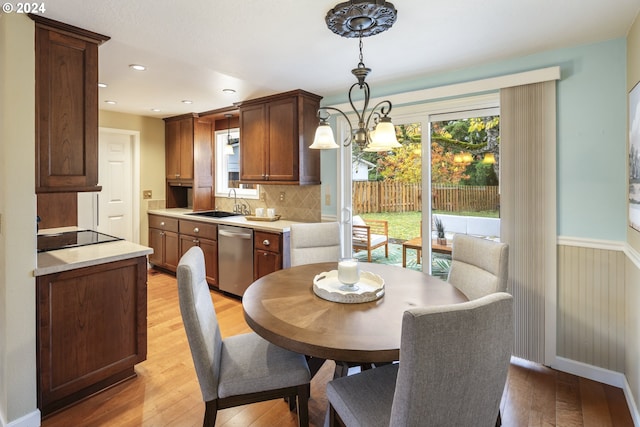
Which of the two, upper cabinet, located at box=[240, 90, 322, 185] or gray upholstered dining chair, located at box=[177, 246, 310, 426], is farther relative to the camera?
upper cabinet, located at box=[240, 90, 322, 185]

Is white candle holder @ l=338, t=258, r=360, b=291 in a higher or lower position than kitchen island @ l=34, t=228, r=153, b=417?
higher

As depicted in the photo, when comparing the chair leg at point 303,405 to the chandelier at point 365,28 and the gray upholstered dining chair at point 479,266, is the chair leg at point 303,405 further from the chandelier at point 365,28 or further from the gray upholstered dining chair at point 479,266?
the chandelier at point 365,28

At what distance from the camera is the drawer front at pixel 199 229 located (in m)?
4.03

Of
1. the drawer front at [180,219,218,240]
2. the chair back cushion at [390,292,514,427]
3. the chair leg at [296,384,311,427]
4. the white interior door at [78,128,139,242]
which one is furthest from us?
the white interior door at [78,128,139,242]

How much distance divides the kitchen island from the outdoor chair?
2061 mm

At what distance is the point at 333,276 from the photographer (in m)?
1.98

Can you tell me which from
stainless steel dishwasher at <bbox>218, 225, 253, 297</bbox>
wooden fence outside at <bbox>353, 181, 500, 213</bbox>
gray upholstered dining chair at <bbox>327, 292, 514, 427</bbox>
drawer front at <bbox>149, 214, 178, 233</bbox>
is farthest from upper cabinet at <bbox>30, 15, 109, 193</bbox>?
drawer front at <bbox>149, 214, 178, 233</bbox>

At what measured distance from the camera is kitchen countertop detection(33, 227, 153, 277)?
1.91m

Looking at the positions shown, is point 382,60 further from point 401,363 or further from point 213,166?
point 213,166

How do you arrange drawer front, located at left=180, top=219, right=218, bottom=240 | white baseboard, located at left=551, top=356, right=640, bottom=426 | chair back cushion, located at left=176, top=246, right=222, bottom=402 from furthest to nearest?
drawer front, located at left=180, top=219, right=218, bottom=240 → white baseboard, located at left=551, top=356, right=640, bottom=426 → chair back cushion, located at left=176, top=246, right=222, bottom=402

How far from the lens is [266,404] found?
204 centimetres

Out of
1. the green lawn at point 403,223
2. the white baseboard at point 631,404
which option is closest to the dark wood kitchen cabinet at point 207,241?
the green lawn at point 403,223

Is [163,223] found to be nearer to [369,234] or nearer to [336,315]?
[369,234]

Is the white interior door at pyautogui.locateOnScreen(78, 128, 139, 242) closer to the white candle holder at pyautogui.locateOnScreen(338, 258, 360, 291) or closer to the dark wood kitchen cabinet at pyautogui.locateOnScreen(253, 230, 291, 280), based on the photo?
the dark wood kitchen cabinet at pyautogui.locateOnScreen(253, 230, 291, 280)
